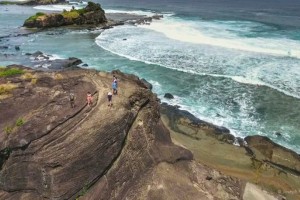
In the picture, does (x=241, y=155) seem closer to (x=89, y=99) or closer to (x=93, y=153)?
(x=89, y=99)

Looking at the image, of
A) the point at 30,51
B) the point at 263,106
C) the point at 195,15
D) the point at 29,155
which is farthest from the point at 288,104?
the point at 195,15

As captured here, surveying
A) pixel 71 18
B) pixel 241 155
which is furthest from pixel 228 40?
pixel 71 18

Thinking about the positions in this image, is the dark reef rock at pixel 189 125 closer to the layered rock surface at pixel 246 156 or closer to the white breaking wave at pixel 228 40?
the layered rock surface at pixel 246 156

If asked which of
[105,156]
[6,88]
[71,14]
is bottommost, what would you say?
[71,14]

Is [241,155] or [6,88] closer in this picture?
[6,88]

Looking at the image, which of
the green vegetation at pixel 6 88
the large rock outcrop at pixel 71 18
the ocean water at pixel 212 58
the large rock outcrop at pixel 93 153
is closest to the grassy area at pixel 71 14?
the large rock outcrop at pixel 71 18

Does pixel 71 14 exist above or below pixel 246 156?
below
